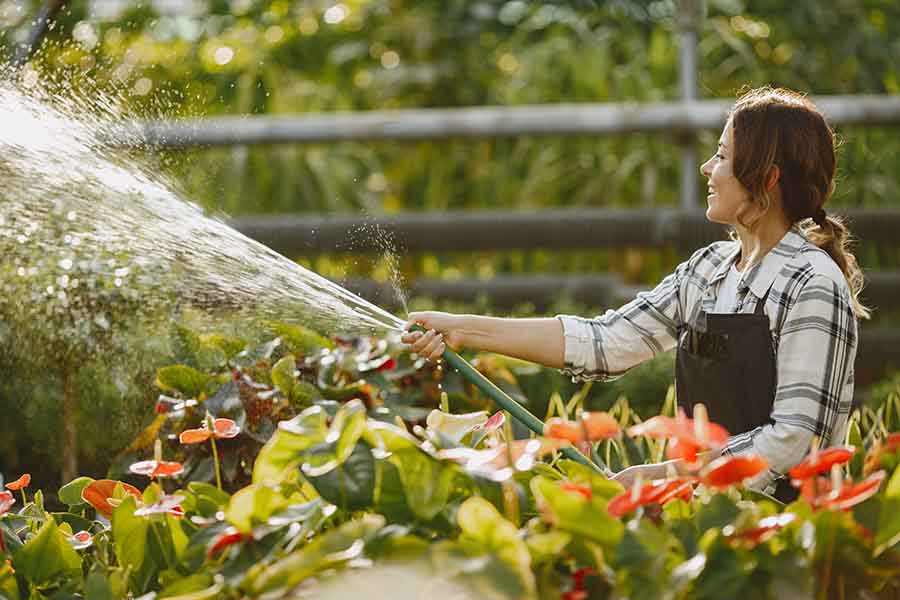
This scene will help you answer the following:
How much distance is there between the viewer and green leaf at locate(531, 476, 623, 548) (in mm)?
1246

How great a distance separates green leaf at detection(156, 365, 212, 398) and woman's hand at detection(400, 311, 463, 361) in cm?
56

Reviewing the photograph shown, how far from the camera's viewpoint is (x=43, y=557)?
59.2 inches

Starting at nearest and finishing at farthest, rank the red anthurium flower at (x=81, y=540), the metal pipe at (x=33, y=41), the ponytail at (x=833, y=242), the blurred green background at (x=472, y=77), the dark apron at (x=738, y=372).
Answer: the red anthurium flower at (x=81, y=540) → the dark apron at (x=738, y=372) → the ponytail at (x=833, y=242) → the metal pipe at (x=33, y=41) → the blurred green background at (x=472, y=77)

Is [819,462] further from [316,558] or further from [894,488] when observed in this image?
[316,558]

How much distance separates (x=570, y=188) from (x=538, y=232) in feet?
4.52

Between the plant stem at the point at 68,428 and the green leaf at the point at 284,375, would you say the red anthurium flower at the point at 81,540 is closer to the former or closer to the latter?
the green leaf at the point at 284,375

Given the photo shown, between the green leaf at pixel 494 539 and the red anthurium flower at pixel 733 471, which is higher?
the red anthurium flower at pixel 733 471

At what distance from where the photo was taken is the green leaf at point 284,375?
226 cm

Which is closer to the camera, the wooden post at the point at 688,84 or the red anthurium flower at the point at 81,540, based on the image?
the red anthurium flower at the point at 81,540

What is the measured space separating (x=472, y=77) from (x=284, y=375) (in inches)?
169

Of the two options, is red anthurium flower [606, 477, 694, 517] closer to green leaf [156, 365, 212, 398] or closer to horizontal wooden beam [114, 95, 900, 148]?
green leaf [156, 365, 212, 398]

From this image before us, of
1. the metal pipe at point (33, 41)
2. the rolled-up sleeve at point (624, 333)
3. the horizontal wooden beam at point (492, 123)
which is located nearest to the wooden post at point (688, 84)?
the horizontal wooden beam at point (492, 123)

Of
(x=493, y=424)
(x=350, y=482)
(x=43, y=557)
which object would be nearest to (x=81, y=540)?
(x=43, y=557)

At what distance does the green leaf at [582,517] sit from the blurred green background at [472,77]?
2854 mm
